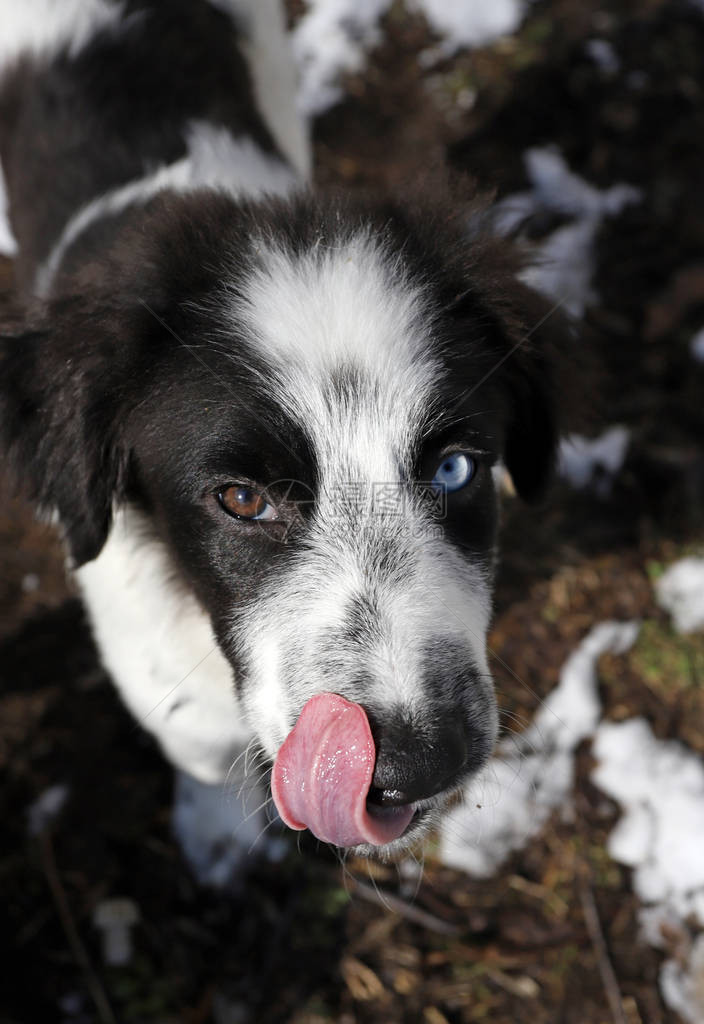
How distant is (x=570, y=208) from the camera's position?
374cm

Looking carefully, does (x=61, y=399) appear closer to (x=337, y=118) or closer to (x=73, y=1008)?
A: (x=73, y=1008)

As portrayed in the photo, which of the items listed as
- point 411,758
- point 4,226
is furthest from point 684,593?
point 4,226

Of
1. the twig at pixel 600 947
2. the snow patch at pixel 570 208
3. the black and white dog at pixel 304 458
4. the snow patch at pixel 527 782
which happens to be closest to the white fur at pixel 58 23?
the black and white dog at pixel 304 458

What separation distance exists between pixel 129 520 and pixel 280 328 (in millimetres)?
619

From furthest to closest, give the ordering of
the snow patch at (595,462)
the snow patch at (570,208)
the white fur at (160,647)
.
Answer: the snow patch at (570,208)
the snow patch at (595,462)
the white fur at (160,647)

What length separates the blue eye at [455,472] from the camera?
5.39 feet

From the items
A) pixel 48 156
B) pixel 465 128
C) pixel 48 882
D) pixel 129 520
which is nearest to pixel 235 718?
pixel 129 520

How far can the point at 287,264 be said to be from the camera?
5.32 feet

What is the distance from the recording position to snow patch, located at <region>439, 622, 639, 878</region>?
2584mm

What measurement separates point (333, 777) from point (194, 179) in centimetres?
157

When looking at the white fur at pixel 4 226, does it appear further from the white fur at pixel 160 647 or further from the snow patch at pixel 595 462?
the snow patch at pixel 595 462

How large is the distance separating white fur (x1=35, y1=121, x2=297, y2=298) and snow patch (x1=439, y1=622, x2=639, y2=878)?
1.72m

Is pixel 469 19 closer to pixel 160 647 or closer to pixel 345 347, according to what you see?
pixel 345 347

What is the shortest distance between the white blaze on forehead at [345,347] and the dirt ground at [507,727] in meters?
0.65
